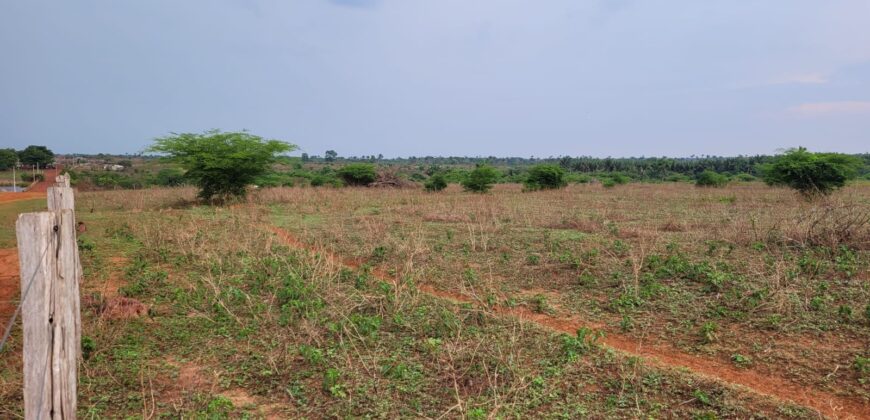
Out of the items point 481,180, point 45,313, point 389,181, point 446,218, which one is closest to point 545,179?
point 481,180

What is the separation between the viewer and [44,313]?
8.33 ft

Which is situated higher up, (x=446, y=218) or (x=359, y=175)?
(x=359, y=175)

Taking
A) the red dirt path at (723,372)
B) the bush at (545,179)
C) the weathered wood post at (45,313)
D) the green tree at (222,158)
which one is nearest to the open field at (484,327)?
the red dirt path at (723,372)

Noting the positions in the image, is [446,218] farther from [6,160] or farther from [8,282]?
[6,160]

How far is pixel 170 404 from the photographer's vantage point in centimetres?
377

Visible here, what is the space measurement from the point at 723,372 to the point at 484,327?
2.12 meters

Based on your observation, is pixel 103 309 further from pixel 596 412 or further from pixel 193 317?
pixel 596 412

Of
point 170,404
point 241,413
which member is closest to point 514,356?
point 241,413

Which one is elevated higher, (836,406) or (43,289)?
(43,289)

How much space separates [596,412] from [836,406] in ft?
5.78

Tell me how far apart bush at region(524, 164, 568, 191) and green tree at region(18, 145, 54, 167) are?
37.3m

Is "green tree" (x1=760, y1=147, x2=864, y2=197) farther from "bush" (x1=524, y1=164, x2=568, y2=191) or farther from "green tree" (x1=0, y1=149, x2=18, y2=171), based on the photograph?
"green tree" (x1=0, y1=149, x2=18, y2=171)

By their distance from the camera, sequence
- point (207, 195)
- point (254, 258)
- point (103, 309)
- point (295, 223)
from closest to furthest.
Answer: point (103, 309)
point (254, 258)
point (295, 223)
point (207, 195)

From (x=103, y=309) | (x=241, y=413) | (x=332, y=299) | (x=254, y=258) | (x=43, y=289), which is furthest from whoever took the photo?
(x=254, y=258)
